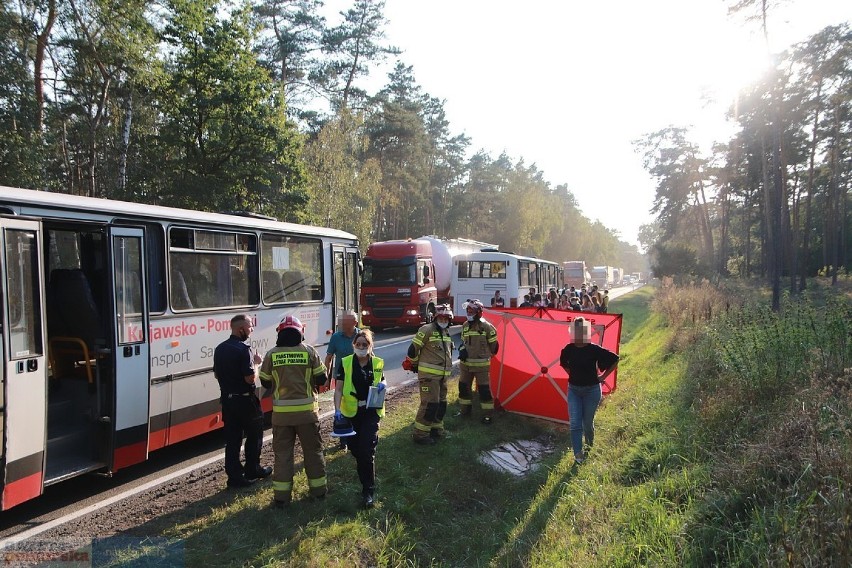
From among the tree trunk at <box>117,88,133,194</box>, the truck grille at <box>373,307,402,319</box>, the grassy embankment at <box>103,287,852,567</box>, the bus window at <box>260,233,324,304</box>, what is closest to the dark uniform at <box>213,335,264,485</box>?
the grassy embankment at <box>103,287,852,567</box>

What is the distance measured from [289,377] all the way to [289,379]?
2 centimetres

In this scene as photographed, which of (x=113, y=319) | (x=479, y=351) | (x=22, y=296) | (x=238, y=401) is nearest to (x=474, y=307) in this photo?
(x=479, y=351)

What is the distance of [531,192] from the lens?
62469 mm

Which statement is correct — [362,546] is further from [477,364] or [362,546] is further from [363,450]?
[477,364]

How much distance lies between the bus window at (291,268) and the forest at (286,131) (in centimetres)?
1193

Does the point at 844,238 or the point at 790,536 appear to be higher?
the point at 844,238

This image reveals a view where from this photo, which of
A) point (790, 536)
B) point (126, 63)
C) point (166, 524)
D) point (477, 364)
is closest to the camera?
point (790, 536)

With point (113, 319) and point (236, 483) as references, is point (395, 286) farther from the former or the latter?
point (113, 319)

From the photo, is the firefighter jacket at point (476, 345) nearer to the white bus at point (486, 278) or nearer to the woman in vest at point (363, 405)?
the woman in vest at point (363, 405)

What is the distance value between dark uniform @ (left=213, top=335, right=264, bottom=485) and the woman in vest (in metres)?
1.10

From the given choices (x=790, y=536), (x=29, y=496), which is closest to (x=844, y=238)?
(x=790, y=536)

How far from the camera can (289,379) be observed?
5.30 meters

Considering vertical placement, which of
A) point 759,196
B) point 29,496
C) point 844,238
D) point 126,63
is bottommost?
point 29,496

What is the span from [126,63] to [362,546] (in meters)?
22.0
